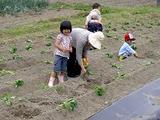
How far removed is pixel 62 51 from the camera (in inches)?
328

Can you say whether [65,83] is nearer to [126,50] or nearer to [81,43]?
[81,43]

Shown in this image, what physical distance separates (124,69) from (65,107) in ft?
9.51

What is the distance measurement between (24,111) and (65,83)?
1.43 m

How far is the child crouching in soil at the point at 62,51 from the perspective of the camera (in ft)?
26.8

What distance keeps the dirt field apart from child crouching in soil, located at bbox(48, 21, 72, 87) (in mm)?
207

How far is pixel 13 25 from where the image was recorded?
15.7 m

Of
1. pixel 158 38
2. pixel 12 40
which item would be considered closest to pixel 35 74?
pixel 12 40

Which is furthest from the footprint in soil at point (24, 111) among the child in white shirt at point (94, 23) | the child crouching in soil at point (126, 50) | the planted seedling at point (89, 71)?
the child in white shirt at point (94, 23)

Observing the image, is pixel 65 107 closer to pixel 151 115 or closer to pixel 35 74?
pixel 151 115

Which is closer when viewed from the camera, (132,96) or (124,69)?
(132,96)

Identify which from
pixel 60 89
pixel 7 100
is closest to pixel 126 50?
pixel 60 89

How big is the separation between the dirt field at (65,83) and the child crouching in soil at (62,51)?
Answer: 21cm

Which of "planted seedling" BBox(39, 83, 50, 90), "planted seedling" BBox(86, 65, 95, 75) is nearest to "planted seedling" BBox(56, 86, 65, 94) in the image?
"planted seedling" BBox(39, 83, 50, 90)

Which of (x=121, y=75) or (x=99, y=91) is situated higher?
(x=99, y=91)
